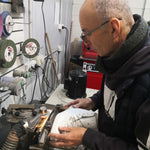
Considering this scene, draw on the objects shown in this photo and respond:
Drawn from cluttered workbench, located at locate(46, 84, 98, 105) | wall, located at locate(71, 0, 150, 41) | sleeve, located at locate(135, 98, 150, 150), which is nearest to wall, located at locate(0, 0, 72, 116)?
cluttered workbench, located at locate(46, 84, 98, 105)

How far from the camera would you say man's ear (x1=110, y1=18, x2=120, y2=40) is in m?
0.68

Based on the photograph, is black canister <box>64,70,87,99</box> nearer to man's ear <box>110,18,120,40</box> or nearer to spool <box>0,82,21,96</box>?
spool <box>0,82,21,96</box>

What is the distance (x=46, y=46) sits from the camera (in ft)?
6.84

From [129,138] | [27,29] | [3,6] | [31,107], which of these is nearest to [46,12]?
[27,29]

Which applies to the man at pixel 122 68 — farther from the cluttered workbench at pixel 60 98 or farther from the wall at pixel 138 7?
the wall at pixel 138 7

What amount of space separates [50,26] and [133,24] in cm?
158

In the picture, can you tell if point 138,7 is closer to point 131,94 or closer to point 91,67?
point 91,67

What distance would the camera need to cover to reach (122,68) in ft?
2.31

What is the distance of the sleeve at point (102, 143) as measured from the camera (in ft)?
2.29

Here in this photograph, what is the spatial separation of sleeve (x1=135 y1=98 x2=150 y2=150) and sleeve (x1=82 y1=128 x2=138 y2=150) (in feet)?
0.25

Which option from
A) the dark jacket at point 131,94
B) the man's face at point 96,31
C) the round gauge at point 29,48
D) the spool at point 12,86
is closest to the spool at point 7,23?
the round gauge at point 29,48

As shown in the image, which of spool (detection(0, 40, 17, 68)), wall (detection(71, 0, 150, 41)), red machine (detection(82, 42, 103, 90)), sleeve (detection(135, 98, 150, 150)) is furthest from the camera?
→ wall (detection(71, 0, 150, 41))

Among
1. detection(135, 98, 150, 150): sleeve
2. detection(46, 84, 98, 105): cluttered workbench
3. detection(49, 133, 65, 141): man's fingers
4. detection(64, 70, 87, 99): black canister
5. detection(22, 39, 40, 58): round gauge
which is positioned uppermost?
detection(22, 39, 40, 58): round gauge

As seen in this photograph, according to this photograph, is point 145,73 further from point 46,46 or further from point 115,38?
point 46,46
